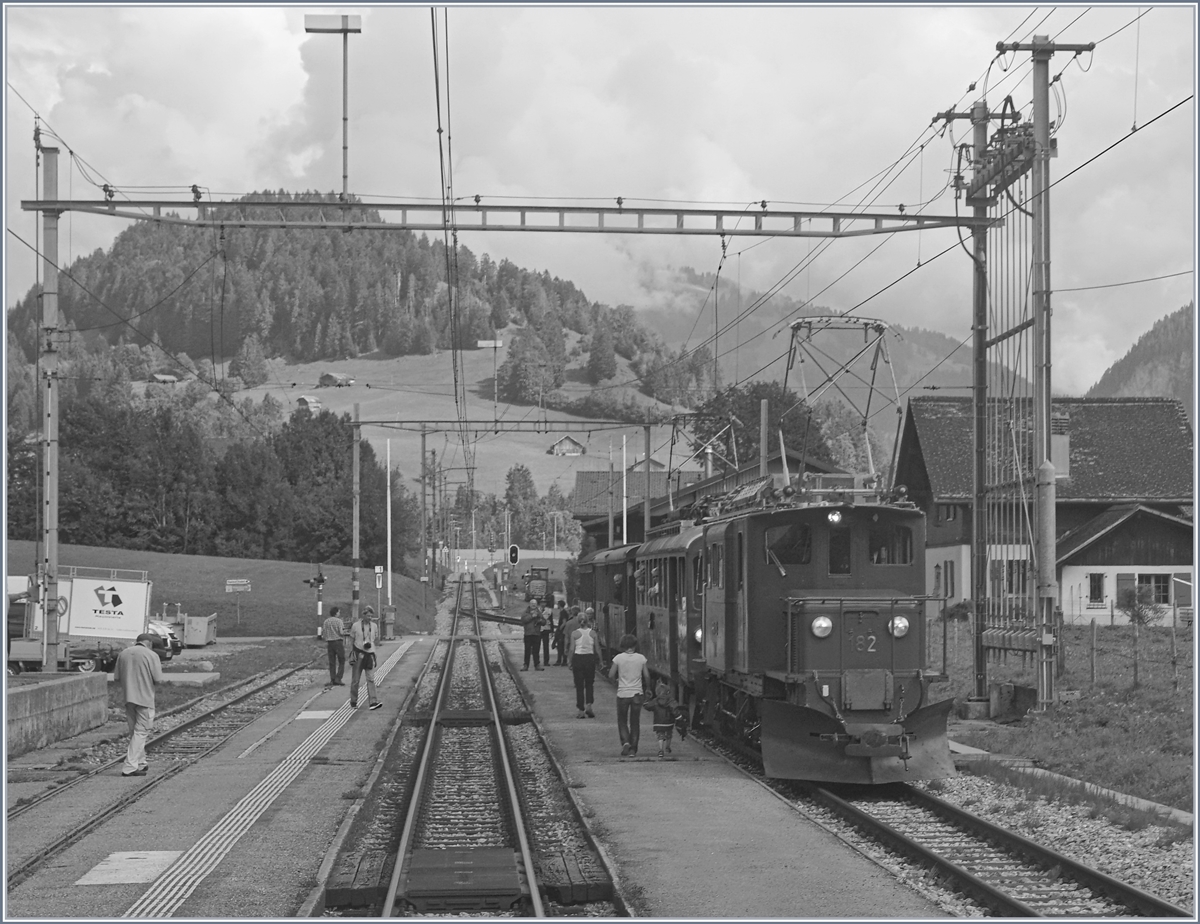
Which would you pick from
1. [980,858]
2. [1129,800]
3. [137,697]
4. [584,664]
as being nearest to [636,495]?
[584,664]

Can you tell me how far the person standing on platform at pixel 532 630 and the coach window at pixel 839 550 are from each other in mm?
20874

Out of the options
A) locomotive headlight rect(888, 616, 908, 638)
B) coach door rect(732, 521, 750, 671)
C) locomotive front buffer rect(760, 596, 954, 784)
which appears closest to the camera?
locomotive front buffer rect(760, 596, 954, 784)

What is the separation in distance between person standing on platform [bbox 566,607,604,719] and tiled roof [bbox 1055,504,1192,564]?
2735 centimetres

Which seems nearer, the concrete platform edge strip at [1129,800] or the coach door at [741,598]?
the concrete platform edge strip at [1129,800]

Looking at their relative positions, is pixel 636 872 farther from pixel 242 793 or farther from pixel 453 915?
pixel 242 793

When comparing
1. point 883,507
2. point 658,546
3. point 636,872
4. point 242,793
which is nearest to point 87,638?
point 658,546

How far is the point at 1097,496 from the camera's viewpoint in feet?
172

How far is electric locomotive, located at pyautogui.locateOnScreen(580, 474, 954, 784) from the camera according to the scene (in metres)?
16.2

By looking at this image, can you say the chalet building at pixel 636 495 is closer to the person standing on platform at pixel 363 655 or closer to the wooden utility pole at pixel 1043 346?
the person standing on platform at pixel 363 655

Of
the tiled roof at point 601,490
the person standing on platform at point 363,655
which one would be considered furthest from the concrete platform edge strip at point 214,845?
the tiled roof at point 601,490

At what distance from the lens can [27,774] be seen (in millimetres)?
17484

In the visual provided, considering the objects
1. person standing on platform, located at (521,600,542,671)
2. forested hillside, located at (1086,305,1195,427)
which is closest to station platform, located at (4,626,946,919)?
person standing on platform, located at (521,600,542,671)

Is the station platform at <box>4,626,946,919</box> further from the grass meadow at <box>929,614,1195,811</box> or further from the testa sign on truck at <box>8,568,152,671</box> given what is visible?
the testa sign on truck at <box>8,568,152,671</box>

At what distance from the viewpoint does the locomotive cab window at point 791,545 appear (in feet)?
57.0
